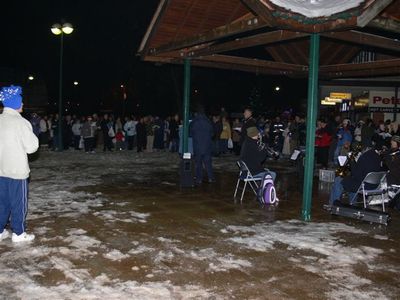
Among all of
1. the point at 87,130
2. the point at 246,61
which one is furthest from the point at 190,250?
the point at 87,130

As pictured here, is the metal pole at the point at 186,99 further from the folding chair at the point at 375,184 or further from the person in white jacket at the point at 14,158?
the person in white jacket at the point at 14,158

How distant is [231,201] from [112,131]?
1264cm

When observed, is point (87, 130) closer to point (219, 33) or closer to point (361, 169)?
point (219, 33)

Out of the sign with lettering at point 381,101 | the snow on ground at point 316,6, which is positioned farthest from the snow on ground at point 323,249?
the sign with lettering at point 381,101

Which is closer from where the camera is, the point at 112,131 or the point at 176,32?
the point at 176,32

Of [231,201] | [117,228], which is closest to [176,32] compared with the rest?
[231,201]

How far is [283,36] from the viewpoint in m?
8.38

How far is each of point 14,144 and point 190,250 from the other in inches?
103

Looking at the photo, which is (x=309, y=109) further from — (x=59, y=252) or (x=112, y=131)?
(x=112, y=131)

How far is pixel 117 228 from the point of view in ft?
22.1

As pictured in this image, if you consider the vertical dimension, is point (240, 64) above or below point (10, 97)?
above

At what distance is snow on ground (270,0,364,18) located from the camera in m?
6.35

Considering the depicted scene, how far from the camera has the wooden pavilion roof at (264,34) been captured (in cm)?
654

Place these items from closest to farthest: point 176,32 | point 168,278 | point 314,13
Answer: point 168,278
point 314,13
point 176,32
